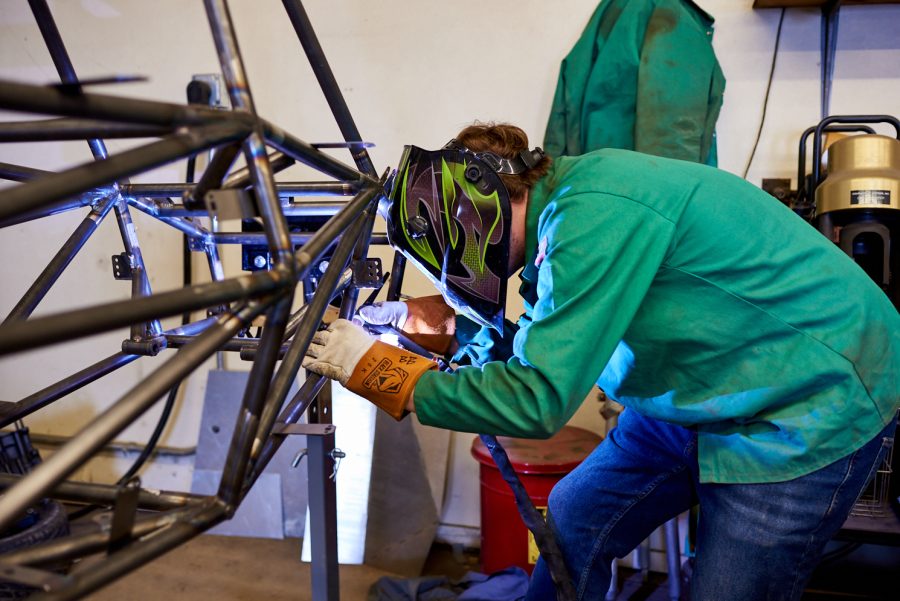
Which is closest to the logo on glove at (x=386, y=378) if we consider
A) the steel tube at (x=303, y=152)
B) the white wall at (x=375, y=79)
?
the steel tube at (x=303, y=152)

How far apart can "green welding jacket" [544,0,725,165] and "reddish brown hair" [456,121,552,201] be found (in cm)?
100

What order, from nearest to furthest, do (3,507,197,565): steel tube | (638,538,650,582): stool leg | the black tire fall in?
(3,507,197,565): steel tube, the black tire, (638,538,650,582): stool leg

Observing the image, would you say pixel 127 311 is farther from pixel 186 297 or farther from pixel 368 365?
pixel 368 365

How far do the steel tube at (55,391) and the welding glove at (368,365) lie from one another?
0.47 metres

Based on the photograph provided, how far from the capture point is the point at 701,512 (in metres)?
1.39

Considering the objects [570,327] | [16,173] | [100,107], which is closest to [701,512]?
[570,327]

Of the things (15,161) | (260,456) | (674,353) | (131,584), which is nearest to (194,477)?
(131,584)

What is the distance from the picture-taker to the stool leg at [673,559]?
91.4 inches

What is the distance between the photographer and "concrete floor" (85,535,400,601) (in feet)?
8.13

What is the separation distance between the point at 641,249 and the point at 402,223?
1.54ft

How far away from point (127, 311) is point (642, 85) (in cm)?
199

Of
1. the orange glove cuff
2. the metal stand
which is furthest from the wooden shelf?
the metal stand

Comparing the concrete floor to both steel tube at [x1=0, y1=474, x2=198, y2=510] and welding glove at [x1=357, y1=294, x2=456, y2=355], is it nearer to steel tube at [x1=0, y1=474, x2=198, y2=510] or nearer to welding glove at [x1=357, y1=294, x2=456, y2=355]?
welding glove at [x1=357, y1=294, x2=456, y2=355]

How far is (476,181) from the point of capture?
50.4 inches
